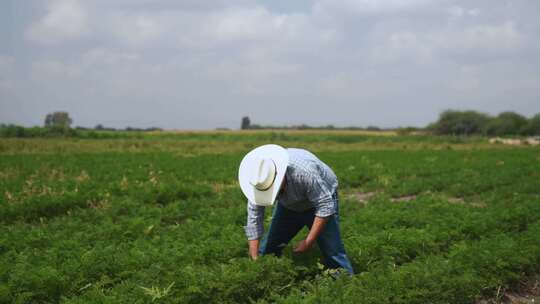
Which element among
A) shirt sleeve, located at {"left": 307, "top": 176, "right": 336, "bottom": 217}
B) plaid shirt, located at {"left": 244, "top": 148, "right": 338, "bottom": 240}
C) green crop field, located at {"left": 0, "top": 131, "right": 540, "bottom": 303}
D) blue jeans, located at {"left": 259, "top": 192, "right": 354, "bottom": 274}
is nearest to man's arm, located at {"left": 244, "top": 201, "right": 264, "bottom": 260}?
plaid shirt, located at {"left": 244, "top": 148, "right": 338, "bottom": 240}

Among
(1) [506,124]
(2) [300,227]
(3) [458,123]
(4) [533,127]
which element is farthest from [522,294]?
(4) [533,127]

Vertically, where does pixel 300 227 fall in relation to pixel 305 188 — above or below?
below

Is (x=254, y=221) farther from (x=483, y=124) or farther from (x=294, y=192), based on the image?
(x=483, y=124)

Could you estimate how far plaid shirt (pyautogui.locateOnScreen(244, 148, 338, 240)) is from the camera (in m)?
5.35

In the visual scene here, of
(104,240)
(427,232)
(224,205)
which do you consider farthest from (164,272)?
(224,205)

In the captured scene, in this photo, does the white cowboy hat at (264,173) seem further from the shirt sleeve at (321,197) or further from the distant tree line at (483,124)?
the distant tree line at (483,124)

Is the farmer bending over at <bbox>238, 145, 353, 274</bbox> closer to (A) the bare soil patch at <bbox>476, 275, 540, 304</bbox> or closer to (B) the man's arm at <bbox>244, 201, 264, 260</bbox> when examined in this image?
(B) the man's arm at <bbox>244, 201, 264, 260</bbox>

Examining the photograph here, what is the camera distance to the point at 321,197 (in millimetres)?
5371

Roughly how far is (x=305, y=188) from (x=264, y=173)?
1.87 feet

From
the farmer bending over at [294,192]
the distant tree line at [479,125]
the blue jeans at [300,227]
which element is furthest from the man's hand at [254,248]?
the distant tree line at [479,125]

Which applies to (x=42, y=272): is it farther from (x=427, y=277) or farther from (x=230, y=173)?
(x=230, y=173)

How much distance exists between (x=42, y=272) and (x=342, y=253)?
Answer: 339 centimetres

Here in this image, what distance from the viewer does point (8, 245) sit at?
782cm

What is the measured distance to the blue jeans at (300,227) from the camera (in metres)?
5.70
